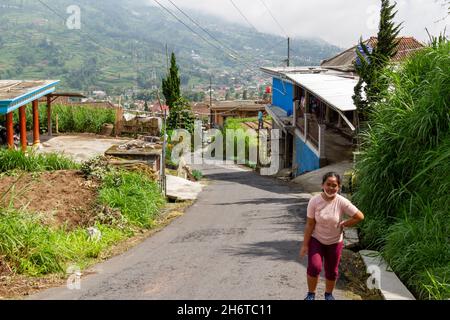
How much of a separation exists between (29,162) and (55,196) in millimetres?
3088

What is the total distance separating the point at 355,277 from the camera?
7160 millimetres

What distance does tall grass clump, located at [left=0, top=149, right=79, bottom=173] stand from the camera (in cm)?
1349

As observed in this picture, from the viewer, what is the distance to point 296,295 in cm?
624

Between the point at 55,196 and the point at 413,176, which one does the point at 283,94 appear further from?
the point at 413,176

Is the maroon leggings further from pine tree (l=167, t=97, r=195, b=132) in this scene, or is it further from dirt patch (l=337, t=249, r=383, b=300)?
pine tree (l=167, t=97, r=195, b=132)

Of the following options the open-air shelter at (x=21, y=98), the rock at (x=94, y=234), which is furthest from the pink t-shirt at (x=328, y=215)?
the open-air shelter at (x=21, y=98)

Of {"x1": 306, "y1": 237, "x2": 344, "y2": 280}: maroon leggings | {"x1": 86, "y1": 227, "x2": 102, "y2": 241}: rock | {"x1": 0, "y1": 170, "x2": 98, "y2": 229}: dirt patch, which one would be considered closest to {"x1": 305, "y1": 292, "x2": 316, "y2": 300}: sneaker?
{"x1": 306, "y1": 237, "x2": 344, "y2": 280}: maroon leggings

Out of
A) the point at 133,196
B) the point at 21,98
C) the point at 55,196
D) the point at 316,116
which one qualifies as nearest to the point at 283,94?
the point at 316,116

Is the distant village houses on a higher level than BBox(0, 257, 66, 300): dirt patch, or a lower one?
higher

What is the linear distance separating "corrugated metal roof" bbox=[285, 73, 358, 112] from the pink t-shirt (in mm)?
10969

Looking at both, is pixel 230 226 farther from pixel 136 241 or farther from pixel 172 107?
pixel 172 107

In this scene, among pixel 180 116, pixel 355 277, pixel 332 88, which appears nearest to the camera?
pixel 355 277
